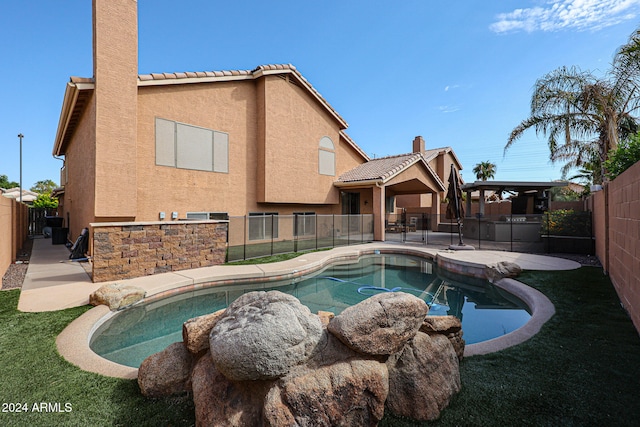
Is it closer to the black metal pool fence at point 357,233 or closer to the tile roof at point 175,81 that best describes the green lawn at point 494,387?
the black metal pool fence at point 357,233

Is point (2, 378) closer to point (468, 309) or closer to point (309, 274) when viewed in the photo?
point (309, 274)

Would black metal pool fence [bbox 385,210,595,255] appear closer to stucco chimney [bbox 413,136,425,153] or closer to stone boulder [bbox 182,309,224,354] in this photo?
stucco chimney [bbox 413,136,425,153]

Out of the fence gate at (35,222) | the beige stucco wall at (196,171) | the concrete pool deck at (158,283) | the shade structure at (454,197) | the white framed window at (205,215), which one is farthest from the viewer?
the fence gate at (35,222)

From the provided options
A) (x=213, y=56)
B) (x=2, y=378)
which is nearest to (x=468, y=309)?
(x=2, y=378)

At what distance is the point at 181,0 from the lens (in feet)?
36.6

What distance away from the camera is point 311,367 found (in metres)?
2.57

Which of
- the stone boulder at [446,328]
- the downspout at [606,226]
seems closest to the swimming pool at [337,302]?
the stone boulder at [446,328]

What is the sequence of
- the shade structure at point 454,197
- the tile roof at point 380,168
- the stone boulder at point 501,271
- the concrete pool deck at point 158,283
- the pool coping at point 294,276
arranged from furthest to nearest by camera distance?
the tile roof at point 380,168 < the shade structure at point 454,197 < the stone boulder at point 501,271 < the concrete pool deck at point 158,283 < the pool coping at point 294,276

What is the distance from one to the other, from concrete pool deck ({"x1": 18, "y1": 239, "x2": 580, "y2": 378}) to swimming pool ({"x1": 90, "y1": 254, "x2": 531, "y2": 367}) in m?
0.29

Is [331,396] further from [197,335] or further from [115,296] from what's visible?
[115,296]

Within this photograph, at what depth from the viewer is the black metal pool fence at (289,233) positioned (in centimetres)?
1119

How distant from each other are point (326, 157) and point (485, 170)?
28.1m

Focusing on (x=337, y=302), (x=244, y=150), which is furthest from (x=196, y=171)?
(x=337, y=302)

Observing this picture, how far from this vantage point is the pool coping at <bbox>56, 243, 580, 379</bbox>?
3.85 metres
